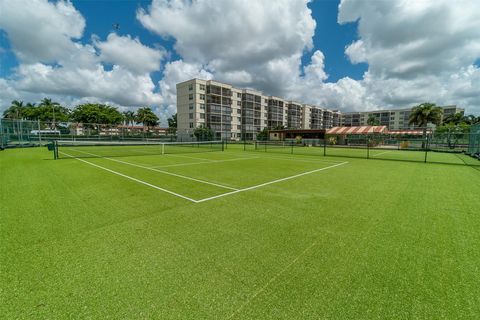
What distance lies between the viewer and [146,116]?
2714 inches

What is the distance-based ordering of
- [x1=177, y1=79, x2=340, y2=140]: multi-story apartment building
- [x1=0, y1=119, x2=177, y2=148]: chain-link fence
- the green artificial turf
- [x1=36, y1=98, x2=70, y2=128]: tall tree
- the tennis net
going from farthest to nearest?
[x1=177, y1=79, x2=340, y2=140]: multi-story apartment building, [x1=36, y1=98, x2=70, y2=128]: tall tree, [x1=0, y1=119, x2=177, y2=148]: chain-link fence, the tennis net, the green artificial turf

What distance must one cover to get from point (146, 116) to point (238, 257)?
74.5 meters

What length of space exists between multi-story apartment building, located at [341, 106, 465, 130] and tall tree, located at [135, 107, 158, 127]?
113982mm

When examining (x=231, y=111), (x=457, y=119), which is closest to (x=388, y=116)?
(x=457, y=119)

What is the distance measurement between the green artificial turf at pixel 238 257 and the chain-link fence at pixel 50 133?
28835mm

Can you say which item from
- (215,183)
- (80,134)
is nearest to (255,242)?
(215,183)

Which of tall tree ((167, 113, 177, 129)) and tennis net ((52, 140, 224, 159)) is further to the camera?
tall tree ((167, 113, 177, 129))

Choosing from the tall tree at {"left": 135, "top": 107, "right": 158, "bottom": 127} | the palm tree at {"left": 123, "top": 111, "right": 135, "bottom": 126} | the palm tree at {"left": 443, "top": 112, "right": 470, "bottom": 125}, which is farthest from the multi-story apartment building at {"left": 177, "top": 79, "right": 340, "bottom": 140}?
the palm tree at {"left": 443, "top": 112, "right": 470, "bottom": 125}

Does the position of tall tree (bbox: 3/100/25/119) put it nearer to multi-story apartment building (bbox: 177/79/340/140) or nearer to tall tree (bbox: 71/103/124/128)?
tall tree (bbox: 71/103/124/128)

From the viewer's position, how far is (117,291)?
2285 millimetres

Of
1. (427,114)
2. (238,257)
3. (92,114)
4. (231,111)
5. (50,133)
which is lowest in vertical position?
(238,257)

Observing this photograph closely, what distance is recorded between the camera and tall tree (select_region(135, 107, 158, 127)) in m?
68.8

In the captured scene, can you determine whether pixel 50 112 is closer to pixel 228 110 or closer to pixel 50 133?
pixel 50 133

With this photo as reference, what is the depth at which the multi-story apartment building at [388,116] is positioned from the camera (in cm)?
11430
